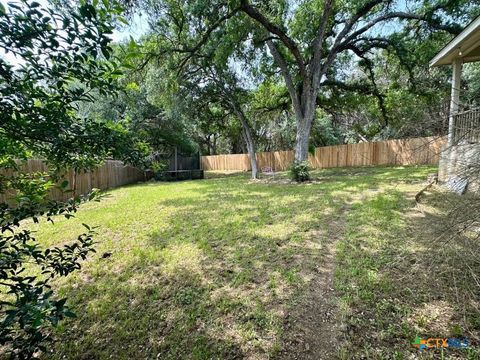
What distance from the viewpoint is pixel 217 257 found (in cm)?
311

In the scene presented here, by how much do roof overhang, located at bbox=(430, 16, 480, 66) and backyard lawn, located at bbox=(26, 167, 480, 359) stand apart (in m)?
3.19

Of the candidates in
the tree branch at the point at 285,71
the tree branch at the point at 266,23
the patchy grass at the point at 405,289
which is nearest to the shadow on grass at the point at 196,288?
the patchy grass at the point at 405,289

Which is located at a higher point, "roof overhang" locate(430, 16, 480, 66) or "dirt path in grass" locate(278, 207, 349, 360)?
"roof overhang" locate(430, 16, 480, 66)

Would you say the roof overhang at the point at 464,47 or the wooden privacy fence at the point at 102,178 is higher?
the roof overhang at the point at 464,47

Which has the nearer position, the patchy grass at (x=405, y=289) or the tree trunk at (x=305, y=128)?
the patchy grass at (x=405, y=289)

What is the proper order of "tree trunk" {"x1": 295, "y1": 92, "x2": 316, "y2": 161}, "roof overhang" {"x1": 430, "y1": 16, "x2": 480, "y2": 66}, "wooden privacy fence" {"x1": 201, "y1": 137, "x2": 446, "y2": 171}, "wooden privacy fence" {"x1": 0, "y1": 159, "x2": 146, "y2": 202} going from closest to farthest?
1. "roof overhang" {"x1": 430, "y1": 16, "x2": 480, "y2": 66}
2. "wooden privacy fence" {"x1": 0, "y1": 159, "x2": 146, "y2": 202}
3. "tree trunk" {"x1": 295, "y1": 92, "x2": 316, "y2": 161}
4. "wooden privacy fence" {"x1": 201, "y1": 137, "x2": 446, "y2": 171}

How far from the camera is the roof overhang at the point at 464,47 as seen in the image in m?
4.27

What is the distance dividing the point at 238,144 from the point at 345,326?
25.4m

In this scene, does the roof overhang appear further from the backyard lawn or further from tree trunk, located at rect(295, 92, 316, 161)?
tree trunk, located at rect(295, 92, 316, 161)

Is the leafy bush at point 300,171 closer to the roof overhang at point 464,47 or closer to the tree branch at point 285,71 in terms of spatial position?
the tree branch at point 285,71

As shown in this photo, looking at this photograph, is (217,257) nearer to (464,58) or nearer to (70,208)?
(70,208)

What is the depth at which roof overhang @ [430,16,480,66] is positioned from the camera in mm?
4273

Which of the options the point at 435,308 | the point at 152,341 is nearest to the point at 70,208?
the point at 152,341

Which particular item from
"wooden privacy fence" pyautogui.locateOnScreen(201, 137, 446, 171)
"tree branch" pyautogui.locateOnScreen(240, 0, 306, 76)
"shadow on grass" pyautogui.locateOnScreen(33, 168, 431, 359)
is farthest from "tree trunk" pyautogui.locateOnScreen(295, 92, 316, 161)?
"shadow on grass" pyautogui.locateOnScreen(33, 168, 431, 359)
